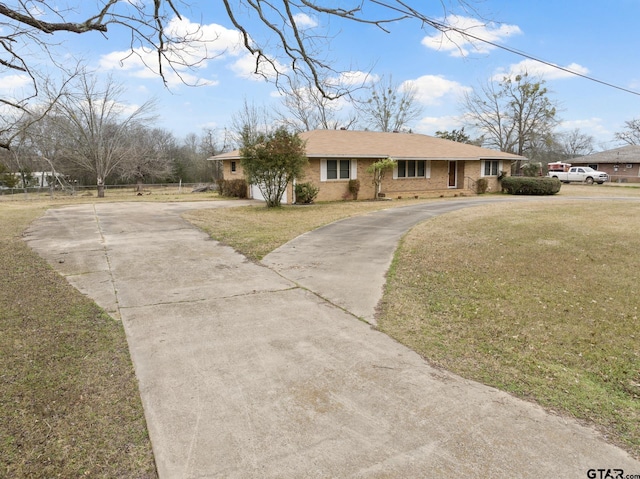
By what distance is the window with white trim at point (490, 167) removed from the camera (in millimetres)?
26531

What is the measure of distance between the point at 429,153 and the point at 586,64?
1023 cm

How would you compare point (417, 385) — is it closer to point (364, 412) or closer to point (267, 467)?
point (364, 412)

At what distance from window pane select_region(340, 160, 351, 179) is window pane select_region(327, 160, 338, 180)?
32 cm

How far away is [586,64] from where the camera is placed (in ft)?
45.5

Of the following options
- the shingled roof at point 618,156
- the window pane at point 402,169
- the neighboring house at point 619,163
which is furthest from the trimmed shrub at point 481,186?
the shingled roof at point 618,156

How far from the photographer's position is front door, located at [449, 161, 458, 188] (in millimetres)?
25719

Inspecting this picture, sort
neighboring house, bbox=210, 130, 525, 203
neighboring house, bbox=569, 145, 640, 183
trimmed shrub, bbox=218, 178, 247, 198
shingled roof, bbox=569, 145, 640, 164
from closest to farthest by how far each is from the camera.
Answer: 1. neighboring house, bbox=210, 130, 525, 203
2. trimmed shrub, bbox=218, 178, 247, 198
3. neighboring house, bbox=569, 145, 640, 183
4. shingled roof, bbox=569, 145, 640, 164

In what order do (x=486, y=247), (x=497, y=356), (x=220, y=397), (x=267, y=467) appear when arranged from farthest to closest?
(x=486, y=247), (x=497, y=356), (x=220, y=397), (x=267, y=467)

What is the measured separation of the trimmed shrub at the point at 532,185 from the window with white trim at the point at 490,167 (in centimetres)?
142

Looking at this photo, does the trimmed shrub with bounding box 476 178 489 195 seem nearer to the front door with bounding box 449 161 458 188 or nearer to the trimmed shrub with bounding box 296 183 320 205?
the front door with bounding box 449 161 458 188

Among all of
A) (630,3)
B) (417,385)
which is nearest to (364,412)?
(417,385)

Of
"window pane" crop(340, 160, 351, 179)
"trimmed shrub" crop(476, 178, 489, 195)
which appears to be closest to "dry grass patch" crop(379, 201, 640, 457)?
"window pane" crop(340, 160, 351, 179)

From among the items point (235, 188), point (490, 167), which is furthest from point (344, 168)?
point (490, 167)

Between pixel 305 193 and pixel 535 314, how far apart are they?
14638mm
